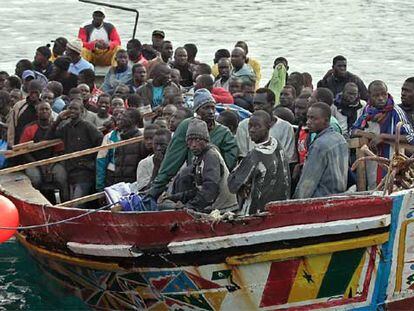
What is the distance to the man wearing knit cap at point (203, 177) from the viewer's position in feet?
26.5

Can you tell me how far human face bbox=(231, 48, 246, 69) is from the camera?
40.8ft

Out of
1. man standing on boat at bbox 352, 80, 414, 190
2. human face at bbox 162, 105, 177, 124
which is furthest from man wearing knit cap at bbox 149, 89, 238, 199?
man standing on boat at bbox 352, 80, 414, 190

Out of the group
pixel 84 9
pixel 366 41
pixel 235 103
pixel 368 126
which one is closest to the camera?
pixel 368 126

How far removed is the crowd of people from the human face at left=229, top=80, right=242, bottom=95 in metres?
0.03

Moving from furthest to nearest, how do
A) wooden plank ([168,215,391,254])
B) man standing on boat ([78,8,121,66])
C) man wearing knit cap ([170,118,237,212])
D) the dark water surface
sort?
the dark water surface, man standing on boat ([78,8,121,66]), man wearing knit cap ([170,118,237,212]), wooden plank ([168,215,391,254])

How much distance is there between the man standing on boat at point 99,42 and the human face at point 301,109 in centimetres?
538

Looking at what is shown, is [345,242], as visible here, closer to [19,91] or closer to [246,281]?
[246,281]

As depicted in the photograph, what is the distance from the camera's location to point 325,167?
315 inches

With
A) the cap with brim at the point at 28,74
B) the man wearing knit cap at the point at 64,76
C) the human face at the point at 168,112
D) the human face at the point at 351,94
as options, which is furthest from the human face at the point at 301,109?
the man wearing knit cap at the point at 64,76

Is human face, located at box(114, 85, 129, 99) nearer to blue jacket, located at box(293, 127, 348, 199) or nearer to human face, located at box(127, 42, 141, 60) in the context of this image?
human face, located at box(127, 42, 141, 60)

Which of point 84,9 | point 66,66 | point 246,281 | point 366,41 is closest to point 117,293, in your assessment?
point 246,281

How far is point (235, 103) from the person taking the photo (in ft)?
36.7

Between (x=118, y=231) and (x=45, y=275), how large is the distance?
219cm

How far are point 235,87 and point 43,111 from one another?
95.8 inches
